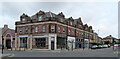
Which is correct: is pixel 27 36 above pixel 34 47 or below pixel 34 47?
above

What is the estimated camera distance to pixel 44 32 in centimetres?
3747

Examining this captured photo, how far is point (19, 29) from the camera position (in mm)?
42656

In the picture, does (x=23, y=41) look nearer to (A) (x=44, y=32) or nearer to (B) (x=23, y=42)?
(B) (x=23, y=42)

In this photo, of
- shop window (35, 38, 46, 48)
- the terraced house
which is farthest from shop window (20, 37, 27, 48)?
shop window (35, 38, 46, 48)

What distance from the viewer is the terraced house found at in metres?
36.9

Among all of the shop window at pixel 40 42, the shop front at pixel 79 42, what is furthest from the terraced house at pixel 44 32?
the shop front at pixel 79 42

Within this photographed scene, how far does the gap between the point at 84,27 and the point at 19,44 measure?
28.2 metres

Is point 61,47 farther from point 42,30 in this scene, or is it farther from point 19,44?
point 19,44

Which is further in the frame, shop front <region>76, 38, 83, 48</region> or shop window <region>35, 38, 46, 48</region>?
shop front <region>76, 38, 83, 48</region>

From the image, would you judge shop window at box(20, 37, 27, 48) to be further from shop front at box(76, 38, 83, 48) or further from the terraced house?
shop front at box(76, 38, 83, 48)

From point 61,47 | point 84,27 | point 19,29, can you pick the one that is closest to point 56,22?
point 61,47

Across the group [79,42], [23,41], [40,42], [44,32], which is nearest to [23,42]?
[23,41]

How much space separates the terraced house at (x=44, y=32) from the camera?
36938mm

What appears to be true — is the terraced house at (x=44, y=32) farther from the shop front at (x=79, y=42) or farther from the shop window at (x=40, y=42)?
the shop front at (x=79, y=42)
